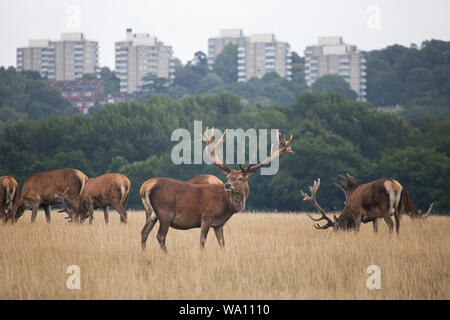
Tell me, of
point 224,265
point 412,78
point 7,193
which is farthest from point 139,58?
point 224,265

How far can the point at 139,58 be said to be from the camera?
611ft

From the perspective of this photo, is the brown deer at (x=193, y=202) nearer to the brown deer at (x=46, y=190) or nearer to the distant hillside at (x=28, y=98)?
the brown deer at (x=46, y=190)

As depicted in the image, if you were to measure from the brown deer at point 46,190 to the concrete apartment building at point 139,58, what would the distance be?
165 m

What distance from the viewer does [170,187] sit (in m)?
11.9

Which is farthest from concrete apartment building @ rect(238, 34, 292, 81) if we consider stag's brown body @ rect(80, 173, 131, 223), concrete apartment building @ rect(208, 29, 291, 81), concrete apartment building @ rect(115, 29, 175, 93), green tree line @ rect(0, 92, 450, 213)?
stag's brown body @ rect(80, 173, 131, 223)

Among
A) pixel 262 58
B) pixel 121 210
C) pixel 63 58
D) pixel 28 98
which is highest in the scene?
pixel 63 58

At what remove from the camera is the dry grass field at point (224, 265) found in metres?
8.89

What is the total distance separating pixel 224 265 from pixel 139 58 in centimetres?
17947

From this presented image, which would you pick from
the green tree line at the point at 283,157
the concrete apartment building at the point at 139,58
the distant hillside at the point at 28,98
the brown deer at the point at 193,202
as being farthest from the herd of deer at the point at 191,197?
the concrete apartment building at the point at 139,58

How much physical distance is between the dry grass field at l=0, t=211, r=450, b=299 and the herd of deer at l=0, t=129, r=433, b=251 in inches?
19.3

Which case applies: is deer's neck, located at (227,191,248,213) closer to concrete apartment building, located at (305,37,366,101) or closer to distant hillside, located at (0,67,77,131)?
distant hillside, located at (0,67,77,131)

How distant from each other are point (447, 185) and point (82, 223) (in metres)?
34.1

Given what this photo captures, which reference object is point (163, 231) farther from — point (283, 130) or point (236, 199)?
point (283, 130)

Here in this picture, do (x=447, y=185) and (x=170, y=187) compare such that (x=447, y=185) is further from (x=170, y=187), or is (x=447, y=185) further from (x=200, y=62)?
(x=200, y=62)
